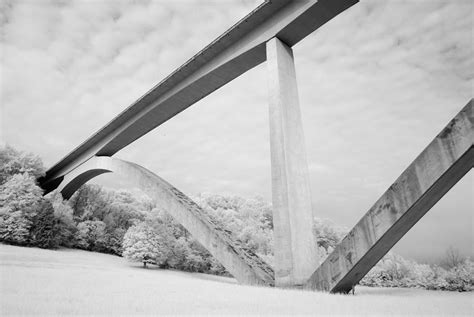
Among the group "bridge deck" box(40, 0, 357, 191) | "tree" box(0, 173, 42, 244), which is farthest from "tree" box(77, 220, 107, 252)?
"bridge deck" box(40, 0, 357, 191)

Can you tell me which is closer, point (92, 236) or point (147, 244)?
point (147, 244)

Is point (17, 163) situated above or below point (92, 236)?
above

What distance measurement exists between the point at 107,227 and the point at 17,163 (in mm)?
9825

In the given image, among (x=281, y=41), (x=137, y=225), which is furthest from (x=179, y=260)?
(x=281, y=41)

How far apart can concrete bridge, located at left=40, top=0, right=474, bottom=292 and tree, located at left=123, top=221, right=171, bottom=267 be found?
7228 mm

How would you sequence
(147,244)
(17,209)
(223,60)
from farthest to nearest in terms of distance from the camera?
(147,244), (17,209), (223,60)

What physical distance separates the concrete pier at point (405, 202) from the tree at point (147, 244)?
18.4 metres

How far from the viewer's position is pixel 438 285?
10281 mm

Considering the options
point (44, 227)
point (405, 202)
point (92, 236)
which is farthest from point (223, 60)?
point (92, 236)

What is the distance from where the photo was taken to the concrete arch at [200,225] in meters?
9.63

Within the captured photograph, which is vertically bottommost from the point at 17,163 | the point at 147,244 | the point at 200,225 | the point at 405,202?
the point at 405,202

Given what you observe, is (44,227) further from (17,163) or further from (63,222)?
(17,163)

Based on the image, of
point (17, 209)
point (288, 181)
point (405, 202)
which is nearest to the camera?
point (405, 202)

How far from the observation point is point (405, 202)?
543cm
